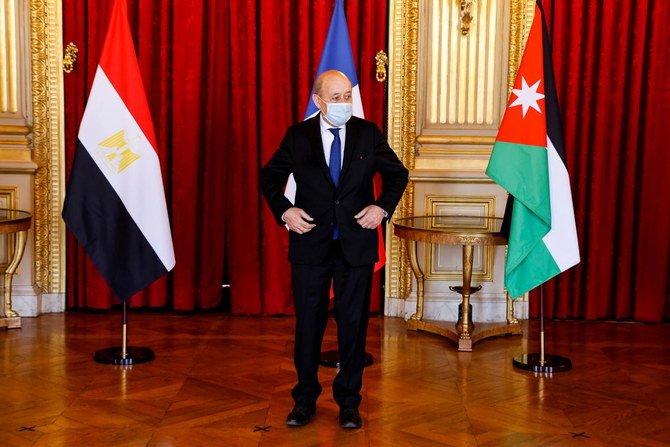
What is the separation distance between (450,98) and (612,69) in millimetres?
1128

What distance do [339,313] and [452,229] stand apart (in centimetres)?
165

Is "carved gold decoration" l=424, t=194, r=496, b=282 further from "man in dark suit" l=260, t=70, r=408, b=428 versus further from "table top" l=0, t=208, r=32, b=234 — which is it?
"table top" l=0, t=208, r=32, b=234

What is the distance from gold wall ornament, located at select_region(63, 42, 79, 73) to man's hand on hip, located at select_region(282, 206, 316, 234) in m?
3.07

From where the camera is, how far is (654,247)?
239 inches

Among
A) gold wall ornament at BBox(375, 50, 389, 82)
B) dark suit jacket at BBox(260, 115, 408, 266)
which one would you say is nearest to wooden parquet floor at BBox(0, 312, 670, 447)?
dark suit jacket at BBox(260, 115, 408, 266)

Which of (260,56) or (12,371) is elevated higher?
(260,56)

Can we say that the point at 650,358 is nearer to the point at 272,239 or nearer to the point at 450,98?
the point at 450,98

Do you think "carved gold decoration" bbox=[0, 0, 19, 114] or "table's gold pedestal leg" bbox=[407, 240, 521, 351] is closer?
"table's gold pedestal leg" bbox=[407, 240, 521, 351]

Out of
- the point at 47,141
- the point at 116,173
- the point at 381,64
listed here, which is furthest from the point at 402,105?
the point at 47,141

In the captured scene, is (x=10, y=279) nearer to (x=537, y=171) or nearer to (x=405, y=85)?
(x=405, y=85)

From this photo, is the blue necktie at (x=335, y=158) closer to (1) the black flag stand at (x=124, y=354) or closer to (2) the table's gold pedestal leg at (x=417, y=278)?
(1) the black flag stand at (x=124, y=354)

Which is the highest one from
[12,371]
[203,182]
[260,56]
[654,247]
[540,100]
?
[260,56]

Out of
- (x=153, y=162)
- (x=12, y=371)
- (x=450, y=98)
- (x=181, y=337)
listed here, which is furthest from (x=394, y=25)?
(x=12, y=371)

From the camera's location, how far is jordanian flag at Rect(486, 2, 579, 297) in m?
4.68
